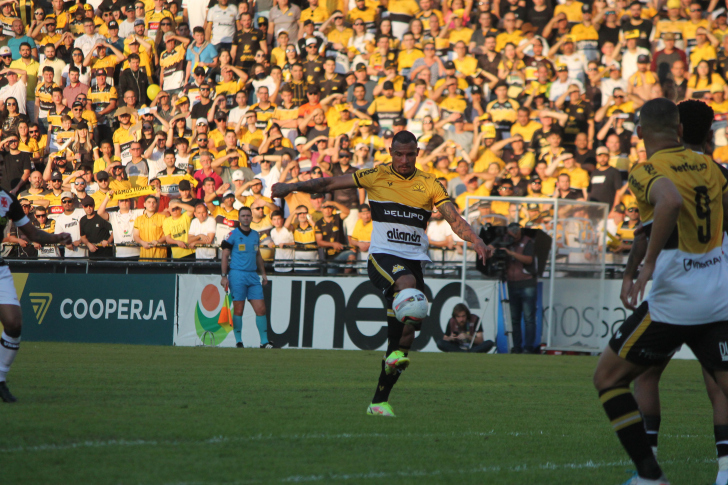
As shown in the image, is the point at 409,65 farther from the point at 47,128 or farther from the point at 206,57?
the point at 47,128

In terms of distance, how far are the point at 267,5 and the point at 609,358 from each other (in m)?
21.2

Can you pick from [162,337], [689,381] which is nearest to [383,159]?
[162,337]

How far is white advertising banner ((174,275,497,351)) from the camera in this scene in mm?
17641

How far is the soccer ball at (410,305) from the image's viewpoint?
738cm

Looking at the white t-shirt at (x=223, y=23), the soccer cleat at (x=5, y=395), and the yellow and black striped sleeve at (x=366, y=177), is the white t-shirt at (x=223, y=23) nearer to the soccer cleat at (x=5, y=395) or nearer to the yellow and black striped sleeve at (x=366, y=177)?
the yellow and black striped sleeve at (x=366, y=177)

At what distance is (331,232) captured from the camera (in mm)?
18922

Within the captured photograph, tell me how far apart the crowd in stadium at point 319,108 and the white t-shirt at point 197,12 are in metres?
0.10

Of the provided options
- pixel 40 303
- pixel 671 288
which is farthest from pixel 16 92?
pixel 671 288

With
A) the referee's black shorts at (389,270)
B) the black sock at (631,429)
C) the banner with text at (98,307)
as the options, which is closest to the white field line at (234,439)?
the referee's black shorts at (389,270)

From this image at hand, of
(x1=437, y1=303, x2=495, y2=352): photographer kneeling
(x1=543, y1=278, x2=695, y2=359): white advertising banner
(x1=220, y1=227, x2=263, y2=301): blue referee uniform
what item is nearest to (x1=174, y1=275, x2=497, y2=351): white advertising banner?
(x1=437, y1=303, x2=495, y2=352): photographer kneeling

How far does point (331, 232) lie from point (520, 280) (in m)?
4.11

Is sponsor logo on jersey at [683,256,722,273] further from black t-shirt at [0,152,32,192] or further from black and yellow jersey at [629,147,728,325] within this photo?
black t-shirt at [0,152,32,192]

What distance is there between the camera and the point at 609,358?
504cm

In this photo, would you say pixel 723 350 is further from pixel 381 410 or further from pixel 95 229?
pixel 95 229
